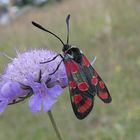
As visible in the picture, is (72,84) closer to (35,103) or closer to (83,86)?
(83,86)

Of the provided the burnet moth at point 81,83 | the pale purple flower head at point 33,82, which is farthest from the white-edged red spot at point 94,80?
the pale purple flower head at point 33,82

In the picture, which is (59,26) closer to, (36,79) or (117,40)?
(117,40)

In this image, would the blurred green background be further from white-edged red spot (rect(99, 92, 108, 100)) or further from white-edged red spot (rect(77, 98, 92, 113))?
white-edged red spot (rect(77, 98, 92, 113))

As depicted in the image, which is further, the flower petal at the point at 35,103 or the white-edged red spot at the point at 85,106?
the flower petal at the point at 35,103

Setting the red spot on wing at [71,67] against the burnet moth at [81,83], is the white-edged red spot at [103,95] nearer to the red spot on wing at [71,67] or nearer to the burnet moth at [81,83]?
the burnet moth at [81,83]

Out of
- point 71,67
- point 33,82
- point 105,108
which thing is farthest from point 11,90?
point 105,108

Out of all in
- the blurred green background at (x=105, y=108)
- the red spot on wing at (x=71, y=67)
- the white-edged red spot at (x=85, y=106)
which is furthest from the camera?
the blurred green background at (x=105, y=108)

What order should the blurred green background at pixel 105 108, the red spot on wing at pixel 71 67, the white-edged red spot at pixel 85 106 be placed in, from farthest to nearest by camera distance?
the blurred green background at pixel 105 108 < the red spot on wing at pixel 71 67 < the white-edged red spot at pixel 85 106
